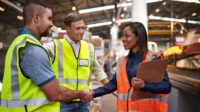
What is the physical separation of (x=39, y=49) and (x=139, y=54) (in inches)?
35.5

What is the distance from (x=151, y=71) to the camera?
2254mm

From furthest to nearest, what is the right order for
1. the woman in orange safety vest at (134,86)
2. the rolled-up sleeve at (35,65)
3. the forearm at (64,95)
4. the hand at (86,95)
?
the hand at (86,95) → the woman in orange safety vest at (134,86) → the forearm at (64,95) → the rolled-up sleeve at (35,65)

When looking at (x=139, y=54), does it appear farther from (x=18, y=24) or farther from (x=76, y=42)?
(x=18, y=24)

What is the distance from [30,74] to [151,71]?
34.4 inches

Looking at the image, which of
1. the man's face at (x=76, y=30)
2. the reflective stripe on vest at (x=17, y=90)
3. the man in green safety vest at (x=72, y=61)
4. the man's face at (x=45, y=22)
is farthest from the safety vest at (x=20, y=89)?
the man's face at (x=76, y=30)

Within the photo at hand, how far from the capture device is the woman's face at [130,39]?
2.46m

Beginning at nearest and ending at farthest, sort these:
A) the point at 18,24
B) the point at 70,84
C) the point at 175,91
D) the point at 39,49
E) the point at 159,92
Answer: the point at 39,49, the point at 159,92, the point at 70,84, the point at 175,91, the point at 18,24

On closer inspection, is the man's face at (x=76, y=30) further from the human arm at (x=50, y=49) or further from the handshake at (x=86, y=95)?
the handshake at (x=86, y=95)

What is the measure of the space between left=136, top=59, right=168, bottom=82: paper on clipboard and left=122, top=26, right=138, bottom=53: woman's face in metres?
Result: 0.29

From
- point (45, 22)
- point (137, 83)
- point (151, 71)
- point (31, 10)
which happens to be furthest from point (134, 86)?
point (31, 10)

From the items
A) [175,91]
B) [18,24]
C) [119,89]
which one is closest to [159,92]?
[119,89]

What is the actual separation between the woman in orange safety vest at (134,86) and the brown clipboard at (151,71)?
3 cm

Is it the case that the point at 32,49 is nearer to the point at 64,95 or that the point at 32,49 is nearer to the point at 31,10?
the point at 31,10

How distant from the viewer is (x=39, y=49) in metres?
1.84
